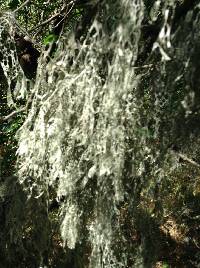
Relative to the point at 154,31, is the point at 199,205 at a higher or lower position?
lower

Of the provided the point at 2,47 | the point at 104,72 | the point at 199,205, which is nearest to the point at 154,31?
the point at 104,72

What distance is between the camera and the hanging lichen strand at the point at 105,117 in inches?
89.7

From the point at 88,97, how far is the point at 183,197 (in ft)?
14.6

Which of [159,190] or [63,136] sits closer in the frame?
[63,136]

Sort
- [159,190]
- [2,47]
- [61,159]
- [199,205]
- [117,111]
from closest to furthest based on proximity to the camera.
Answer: [117,111] < [61,159] < [2,47] < [159,190] < [199,205]

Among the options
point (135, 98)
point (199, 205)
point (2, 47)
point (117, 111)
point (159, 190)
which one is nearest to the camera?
point (117, 111)

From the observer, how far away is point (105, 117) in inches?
92.3

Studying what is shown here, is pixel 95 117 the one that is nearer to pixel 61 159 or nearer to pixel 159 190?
pixel 61 159

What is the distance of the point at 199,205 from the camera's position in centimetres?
641

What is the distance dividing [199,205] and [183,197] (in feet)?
0.86

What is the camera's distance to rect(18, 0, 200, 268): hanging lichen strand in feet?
7.47

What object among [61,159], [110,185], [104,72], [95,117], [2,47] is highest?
[2,47]

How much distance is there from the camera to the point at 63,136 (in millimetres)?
2574

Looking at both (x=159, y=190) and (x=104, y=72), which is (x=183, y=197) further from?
(x=104, y=72)
